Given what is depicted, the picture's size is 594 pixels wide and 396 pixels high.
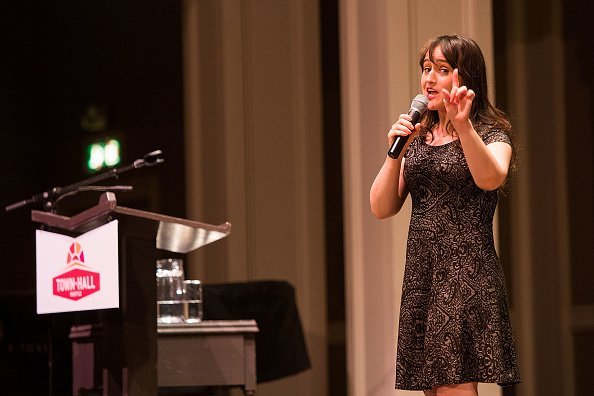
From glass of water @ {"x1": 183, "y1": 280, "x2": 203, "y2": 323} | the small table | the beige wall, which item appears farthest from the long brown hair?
the beige wall

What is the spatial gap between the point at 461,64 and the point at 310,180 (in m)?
2.96

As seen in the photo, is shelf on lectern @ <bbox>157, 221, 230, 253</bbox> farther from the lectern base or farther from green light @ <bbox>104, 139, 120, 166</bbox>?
green light @ <bbox>104, 139, 120, 166</bbox>

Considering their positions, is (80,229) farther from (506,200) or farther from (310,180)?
(310,180)

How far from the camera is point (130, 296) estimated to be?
106 inches

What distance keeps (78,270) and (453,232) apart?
1151 mm

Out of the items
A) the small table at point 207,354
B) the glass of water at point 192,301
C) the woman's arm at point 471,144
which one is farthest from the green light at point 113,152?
the woman's arm at point 471,144

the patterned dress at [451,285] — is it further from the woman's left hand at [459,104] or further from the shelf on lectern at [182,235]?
the shelf on lectern at [182,235]

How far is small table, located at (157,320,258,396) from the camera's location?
11.3 ft

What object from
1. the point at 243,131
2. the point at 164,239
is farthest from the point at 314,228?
the point at 164,239

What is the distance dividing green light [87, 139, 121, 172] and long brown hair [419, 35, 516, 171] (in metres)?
3.98

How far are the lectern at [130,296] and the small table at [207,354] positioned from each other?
0.68m

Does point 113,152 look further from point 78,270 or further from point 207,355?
point 78,270

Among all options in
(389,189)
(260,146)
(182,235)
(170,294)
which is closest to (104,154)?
(260,146)

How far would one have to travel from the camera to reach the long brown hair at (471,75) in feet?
7.34
